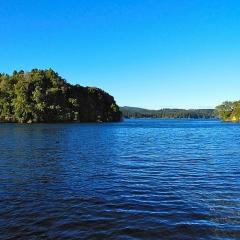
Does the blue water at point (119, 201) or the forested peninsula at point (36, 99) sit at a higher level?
the forested peninsula at point (36, 99)

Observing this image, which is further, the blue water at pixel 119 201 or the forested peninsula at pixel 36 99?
the forested peninsula at pixel 36 99

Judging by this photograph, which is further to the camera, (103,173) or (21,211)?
(103,173)

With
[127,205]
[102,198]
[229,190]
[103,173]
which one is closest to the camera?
[127,205]

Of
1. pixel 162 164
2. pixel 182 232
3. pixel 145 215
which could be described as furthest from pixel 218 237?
pixel 162 164

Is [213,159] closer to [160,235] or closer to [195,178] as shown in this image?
[195,178]

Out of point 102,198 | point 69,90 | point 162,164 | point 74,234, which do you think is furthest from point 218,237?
point 69,90

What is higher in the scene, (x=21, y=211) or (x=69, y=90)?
(x=69, y=90)

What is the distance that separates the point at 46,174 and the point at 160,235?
16.3 m

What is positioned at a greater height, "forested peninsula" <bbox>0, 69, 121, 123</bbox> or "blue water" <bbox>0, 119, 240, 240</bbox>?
"forested peninsula" <bbox>0, 69, 121, 123</bbox>

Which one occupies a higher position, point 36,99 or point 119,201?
point 36,99

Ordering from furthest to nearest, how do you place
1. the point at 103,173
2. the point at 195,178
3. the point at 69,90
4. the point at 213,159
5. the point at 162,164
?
the point at 69,90
the point at 213,159
the point at 162,164
the point at 103,173
the point at 195,178

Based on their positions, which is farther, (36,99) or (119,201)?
(36,99)

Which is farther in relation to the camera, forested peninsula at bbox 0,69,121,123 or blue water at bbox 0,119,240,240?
forested peninsula at bbox 0,69,121,123

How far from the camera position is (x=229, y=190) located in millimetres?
24094
